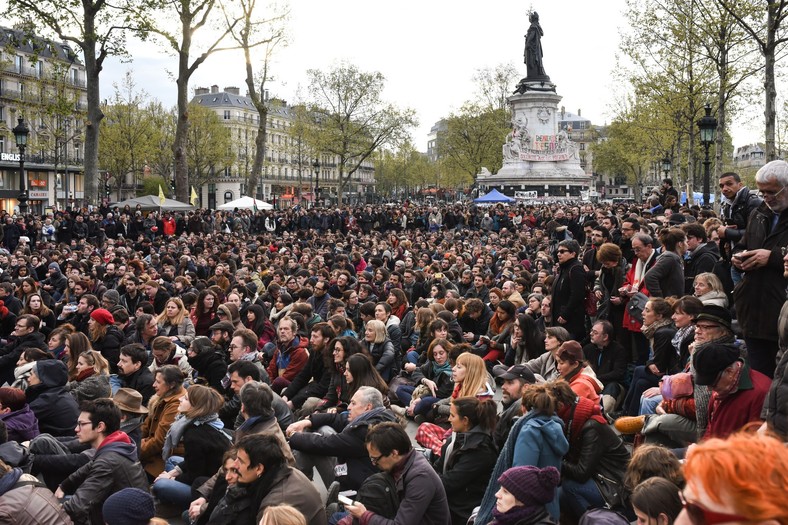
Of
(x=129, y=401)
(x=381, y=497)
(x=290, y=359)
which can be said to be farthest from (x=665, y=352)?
(x=129, y=401)

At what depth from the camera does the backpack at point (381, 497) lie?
191 inches

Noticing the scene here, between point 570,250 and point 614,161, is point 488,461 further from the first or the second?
point 614,161

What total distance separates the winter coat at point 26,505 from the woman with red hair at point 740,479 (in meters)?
4.26

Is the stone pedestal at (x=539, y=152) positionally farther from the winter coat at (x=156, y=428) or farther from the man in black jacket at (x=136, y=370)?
the winter coat at (x=156, y=428)

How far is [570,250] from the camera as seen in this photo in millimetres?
9602

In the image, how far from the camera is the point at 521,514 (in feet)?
14.0

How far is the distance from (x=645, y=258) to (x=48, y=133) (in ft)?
209

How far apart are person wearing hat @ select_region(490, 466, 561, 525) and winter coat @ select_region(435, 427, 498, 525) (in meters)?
1.20

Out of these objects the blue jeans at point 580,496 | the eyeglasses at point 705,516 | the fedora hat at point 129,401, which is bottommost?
the blue jeans at point 580,496

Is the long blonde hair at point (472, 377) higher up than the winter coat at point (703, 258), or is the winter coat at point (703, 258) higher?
the winter coat at point (703, 258)

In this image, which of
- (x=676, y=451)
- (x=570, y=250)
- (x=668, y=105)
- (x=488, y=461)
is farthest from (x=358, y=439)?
(x=668, y=105)

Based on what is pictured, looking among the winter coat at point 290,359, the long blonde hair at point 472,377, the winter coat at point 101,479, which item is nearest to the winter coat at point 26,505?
the winter coat at point 101,479

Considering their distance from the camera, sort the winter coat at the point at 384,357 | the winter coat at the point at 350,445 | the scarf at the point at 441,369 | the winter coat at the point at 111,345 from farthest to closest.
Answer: the winter coat at the point at 111,345, the winter coat at the point at 384,357, the scarf at the point at 441,369, the winter coat at the point at 350,445

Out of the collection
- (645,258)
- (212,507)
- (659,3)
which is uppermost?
(659,3)
